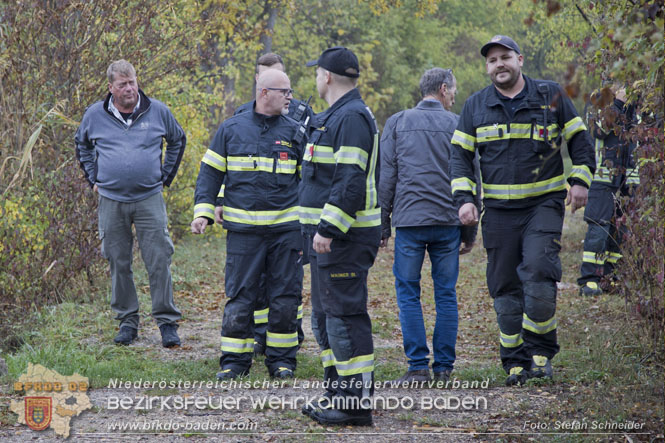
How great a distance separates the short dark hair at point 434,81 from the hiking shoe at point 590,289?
14.1 ft

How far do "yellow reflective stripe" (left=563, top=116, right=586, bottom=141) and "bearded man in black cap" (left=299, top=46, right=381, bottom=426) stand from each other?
4.93 ft

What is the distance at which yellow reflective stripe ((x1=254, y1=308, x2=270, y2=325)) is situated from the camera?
6.89 metres

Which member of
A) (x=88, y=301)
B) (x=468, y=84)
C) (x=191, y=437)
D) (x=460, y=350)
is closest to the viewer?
(x=191, y=437)

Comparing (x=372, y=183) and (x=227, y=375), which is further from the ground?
(x=372, y=183)

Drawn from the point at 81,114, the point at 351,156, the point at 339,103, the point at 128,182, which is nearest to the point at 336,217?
the point at 351,156

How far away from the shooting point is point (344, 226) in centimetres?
492

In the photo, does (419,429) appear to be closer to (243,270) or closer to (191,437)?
(191,437)

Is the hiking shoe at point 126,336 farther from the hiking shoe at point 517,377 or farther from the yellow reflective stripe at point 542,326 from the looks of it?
the yellow reflective stripe at point 542,326

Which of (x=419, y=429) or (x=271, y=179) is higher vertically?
(x=271, y=179)

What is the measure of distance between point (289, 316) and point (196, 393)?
1.01 meters

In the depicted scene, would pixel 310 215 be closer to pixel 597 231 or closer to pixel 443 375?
pixel 443 375

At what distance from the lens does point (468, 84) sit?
133ft

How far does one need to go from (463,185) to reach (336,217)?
142 centimetres

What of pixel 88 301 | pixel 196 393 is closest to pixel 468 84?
pixel 88 301
